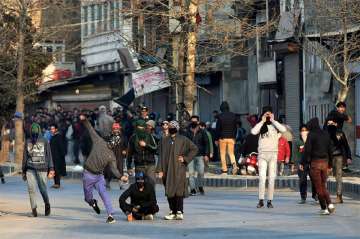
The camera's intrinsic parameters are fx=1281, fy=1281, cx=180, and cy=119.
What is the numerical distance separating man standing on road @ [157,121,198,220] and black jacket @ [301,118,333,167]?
199 cm

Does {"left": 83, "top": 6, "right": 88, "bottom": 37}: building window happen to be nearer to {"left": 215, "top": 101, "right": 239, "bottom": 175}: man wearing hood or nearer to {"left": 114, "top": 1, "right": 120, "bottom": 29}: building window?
{"left": 114, "top": 1, "right": 120, "bottom": 29}: building window

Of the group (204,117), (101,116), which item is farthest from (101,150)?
(204,117)

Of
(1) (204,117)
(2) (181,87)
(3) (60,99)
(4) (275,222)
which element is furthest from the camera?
(3) (60,99)

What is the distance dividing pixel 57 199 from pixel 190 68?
397 inches

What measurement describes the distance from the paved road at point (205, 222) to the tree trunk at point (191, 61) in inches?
395

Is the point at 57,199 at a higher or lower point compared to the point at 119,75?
lower

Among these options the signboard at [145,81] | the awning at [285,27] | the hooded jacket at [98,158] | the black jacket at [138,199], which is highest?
the awning at [285,27]

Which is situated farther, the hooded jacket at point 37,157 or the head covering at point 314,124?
the hooded jacket at point 37,157

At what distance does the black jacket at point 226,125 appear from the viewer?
3166 cm

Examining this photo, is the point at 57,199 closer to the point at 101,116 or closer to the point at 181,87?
the point at 101,116

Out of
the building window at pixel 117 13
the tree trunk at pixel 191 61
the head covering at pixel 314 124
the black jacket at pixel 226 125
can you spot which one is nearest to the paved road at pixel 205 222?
the head covering at pixel 314 124

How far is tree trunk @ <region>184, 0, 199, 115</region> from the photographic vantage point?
34406 millimetres

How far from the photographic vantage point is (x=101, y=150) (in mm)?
19875

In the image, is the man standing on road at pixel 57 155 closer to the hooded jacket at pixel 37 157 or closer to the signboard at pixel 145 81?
the hooded jacket at pixel 37 157
